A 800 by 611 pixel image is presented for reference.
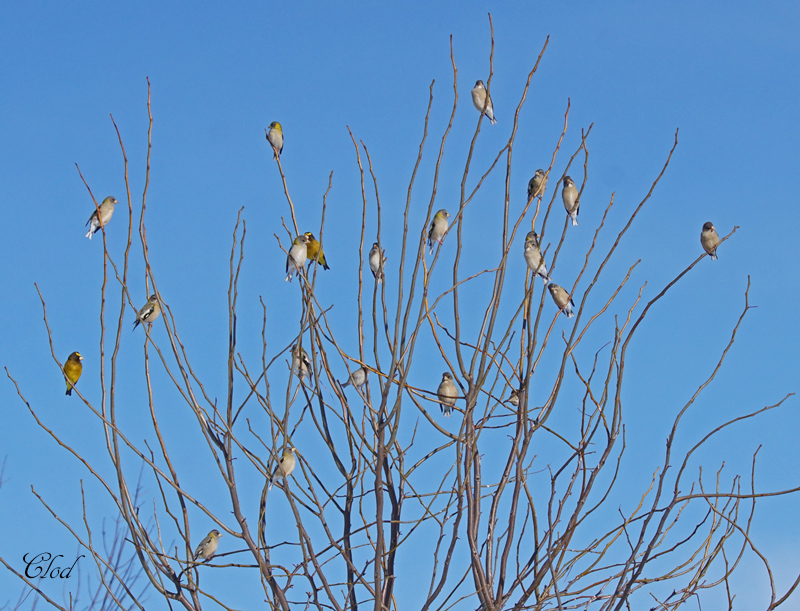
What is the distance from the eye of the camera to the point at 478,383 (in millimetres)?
2873

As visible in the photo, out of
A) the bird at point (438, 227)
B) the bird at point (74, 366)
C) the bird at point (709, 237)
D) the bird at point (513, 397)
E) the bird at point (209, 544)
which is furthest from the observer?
the bird at point (74, 366)

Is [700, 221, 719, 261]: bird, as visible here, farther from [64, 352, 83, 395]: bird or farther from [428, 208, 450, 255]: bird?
[64, 352, 83, 395]: bird

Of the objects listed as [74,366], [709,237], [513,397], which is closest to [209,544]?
[513,397]

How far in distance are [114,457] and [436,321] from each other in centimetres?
135

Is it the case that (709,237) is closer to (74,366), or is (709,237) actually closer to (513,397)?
(513,397)

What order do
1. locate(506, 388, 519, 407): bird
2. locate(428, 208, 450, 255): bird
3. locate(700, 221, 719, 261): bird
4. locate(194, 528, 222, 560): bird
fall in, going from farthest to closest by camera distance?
locate(700, 221, 719, 261): bird < locate(428, 208, 450, 255): bird < locate(194, 528, 222, 560): bird < locate(506, 388, 519, 407): bird

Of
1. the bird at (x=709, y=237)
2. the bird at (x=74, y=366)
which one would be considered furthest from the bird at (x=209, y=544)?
the bird at (x=709, y=237)

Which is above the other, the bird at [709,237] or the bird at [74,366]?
the bird at [709,237]

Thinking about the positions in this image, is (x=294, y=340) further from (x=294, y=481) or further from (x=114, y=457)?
(x=114, y=457)

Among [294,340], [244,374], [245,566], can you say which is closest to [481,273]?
[294,340]

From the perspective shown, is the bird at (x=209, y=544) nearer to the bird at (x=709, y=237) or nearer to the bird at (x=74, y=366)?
the bird at (x=74, y=366)

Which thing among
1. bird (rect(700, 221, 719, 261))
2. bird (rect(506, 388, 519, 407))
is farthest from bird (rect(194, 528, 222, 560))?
bird (rect(700, 221, 719, 261))

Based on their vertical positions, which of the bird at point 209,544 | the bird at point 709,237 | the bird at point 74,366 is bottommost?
the bird at point 209,544

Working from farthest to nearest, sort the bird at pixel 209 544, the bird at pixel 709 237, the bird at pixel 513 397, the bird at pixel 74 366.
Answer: the bird at pixel 74 366 → the bird at pixel 709 237 → the bird at pixel 209 544 → the bird at pixel 513 397
